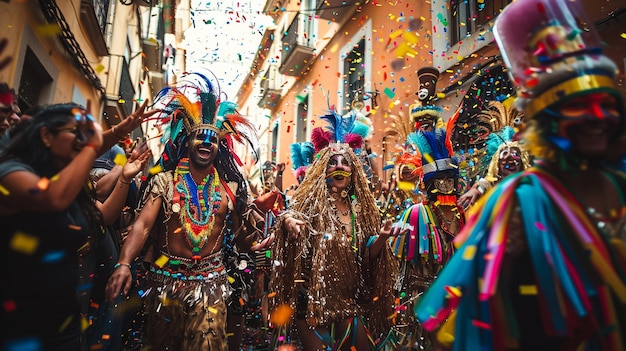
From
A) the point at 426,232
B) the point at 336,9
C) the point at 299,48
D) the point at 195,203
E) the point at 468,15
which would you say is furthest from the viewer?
the point at 299,48

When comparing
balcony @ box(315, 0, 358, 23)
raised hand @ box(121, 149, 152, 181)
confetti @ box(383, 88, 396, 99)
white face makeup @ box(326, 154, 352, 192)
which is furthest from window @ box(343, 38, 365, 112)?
raised hand @ box(121, 149, 152, 181)

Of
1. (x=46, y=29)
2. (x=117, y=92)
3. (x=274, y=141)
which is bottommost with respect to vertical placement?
(x=46, y=29)

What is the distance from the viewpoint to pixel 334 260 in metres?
3.48

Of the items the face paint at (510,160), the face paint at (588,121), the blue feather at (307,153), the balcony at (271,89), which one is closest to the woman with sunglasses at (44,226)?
the face paint at (588,121)

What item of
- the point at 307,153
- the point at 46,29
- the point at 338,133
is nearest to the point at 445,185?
the point at 338,133

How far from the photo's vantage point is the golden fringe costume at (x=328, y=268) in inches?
133

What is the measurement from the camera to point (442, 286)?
167cm

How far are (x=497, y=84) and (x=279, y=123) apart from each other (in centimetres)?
1304

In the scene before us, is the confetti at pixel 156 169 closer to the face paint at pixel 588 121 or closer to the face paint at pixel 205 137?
the face paint at pixel 205 137

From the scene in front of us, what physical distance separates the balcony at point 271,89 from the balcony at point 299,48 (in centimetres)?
252

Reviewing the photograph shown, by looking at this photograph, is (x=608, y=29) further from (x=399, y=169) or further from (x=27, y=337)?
(x=27, y=337)

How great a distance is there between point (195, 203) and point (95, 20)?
595 cm

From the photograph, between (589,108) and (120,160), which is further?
(120,160)

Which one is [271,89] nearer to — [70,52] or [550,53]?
[70,52]
